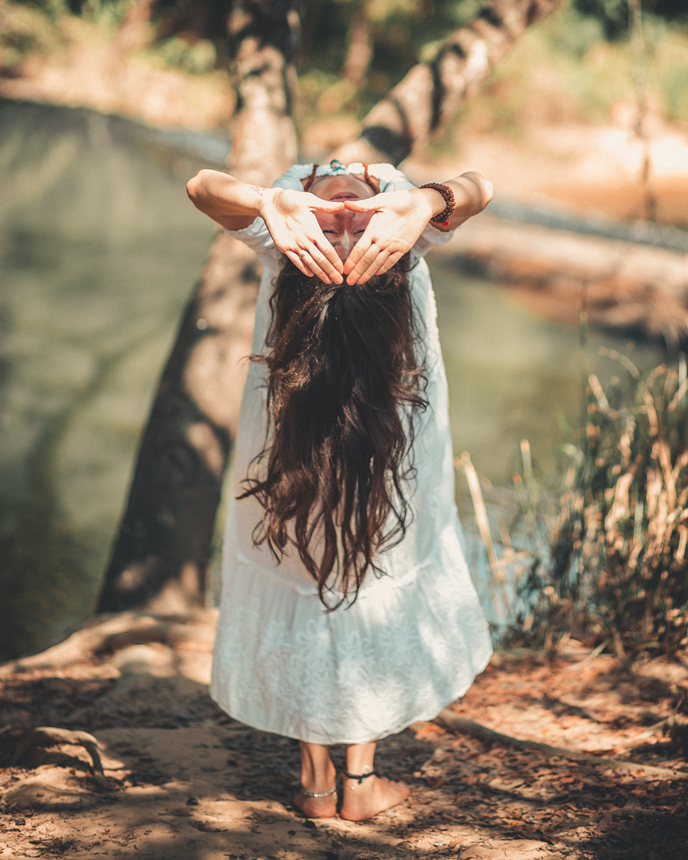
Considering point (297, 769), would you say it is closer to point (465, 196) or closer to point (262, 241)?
point (262, 241)

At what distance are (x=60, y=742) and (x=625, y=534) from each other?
6.19ft

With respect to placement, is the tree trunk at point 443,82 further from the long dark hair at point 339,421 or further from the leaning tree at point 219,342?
the long dark hair at point 339,421

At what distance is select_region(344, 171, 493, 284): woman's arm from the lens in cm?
145

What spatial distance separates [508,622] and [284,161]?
6.93 ft

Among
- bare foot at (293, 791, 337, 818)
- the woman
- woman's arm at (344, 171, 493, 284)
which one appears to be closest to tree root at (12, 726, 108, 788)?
the woman

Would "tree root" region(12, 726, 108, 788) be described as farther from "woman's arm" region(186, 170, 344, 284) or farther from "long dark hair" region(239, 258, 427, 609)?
"woman's arm" region(186, 170, 344, 284)

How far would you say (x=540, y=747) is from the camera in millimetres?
2100

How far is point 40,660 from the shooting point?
2.72 metres

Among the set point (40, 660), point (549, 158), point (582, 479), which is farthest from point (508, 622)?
point (549, 158)

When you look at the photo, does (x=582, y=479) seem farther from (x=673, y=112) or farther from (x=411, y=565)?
(x=673, y=112)

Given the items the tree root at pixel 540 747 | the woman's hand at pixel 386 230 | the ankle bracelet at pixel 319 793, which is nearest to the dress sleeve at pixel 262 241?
the woman's hand at pixel 386 230

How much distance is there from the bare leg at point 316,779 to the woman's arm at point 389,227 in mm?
1090

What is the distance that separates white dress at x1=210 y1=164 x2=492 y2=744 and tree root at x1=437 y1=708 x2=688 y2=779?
0.46m

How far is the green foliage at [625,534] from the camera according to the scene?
98.7 inches
